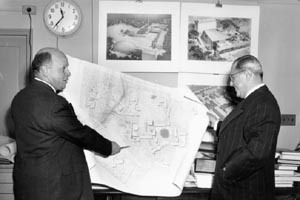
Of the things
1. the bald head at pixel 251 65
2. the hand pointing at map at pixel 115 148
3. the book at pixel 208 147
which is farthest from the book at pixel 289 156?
the hand pointing at map at pixel 115 148

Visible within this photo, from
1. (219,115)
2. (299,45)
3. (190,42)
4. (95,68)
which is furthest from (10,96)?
(299,45)

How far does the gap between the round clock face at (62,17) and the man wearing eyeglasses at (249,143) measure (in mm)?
1337

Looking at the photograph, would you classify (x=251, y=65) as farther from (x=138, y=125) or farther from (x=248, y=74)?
(x=138, y=125)

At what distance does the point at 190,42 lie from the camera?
290 cm

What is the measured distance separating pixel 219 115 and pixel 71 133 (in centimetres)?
142

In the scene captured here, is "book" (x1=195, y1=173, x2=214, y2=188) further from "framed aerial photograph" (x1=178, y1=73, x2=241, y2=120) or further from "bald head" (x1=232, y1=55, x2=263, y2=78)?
"bald head" (x1=232, y1=55, x2=263, y2=78)

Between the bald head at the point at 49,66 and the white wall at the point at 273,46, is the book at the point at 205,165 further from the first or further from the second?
the bald head at the point at 49,66

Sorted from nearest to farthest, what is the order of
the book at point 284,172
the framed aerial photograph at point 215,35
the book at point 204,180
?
A: the book at point 204,180, the book at point 284,172, the framed aerial photograph at point 215,35

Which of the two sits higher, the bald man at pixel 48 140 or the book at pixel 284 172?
the bald man at pixel 48 140

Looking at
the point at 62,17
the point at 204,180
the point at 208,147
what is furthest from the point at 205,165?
the point at 62,17

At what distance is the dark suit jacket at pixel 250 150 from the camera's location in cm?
190

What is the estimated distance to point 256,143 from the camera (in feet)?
6.17

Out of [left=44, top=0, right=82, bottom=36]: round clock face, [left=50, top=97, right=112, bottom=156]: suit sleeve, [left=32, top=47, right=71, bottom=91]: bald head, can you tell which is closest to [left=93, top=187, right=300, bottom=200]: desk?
[left=50, top=97, right=112, bottom=156]: suit sleeve

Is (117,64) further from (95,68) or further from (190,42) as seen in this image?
(190,42)
